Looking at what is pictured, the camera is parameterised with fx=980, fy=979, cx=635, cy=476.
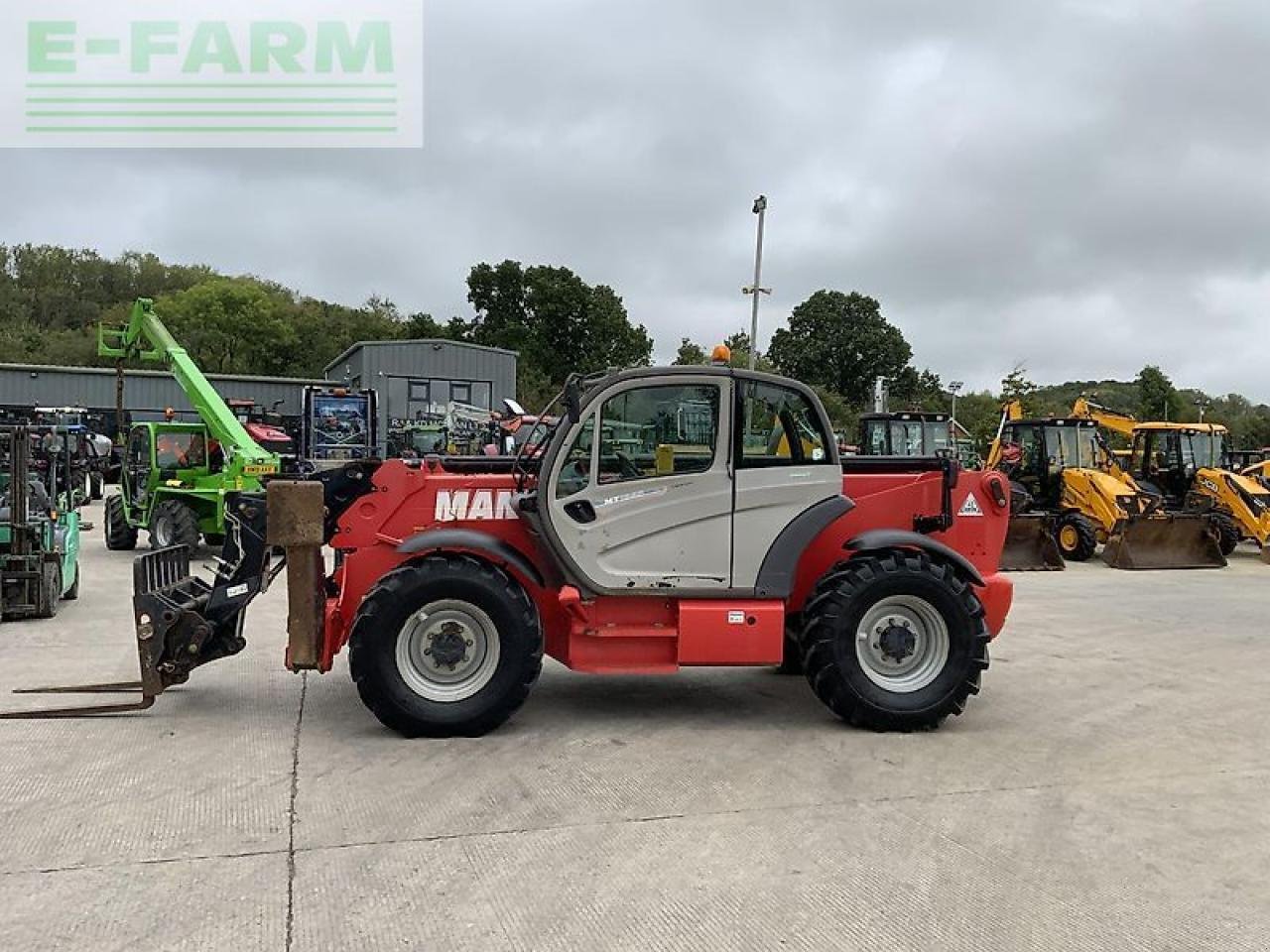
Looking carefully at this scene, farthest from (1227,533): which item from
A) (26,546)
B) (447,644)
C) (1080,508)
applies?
(26,546)

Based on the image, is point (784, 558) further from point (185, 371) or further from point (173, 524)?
point (185, 371)

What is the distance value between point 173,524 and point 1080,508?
45.2 feet

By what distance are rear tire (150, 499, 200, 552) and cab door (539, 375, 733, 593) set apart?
9.14m

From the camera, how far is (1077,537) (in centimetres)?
1553

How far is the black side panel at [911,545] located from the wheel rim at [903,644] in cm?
Result: 30

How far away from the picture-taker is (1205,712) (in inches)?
246

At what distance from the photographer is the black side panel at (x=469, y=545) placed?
5.51m

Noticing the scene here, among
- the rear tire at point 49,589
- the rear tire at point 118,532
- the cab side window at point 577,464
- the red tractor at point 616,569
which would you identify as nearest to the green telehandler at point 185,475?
the rear tire at point 118,532

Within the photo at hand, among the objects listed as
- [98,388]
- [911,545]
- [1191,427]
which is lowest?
[911,545]

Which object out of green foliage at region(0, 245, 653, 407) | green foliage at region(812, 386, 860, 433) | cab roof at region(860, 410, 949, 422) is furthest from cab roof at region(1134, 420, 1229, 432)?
green foliage at region(0, 245, 653, 407)

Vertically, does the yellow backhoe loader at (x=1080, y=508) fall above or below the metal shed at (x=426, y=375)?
below

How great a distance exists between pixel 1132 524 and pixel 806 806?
1220 cm

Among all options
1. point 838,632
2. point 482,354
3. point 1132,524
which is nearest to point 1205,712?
point 838,632

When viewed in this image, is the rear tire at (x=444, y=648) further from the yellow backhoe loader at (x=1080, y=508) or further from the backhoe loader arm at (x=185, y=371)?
the backhoe loader arm at (x=185, y=371)
